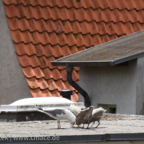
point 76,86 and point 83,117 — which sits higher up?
point 76,86

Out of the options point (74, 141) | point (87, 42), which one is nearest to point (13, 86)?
point (87, 42)

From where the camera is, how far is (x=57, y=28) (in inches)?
558

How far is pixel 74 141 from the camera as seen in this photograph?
6.00 m

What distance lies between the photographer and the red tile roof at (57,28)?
523 inches

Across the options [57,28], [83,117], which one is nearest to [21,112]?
[83,117]

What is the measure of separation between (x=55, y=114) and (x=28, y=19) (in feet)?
21.7

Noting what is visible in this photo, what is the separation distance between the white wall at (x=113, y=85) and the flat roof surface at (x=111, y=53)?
0.31 m

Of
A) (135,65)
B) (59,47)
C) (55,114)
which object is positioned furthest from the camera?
(59,47)

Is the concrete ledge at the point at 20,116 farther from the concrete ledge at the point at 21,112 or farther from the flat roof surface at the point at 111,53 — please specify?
the flat roof surface at the point at 111,53

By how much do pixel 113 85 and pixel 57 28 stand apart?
6.16ft

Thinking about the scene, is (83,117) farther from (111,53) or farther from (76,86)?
(76,86)

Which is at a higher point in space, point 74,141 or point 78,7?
point 78,7

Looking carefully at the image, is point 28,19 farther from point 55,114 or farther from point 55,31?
point 55,114

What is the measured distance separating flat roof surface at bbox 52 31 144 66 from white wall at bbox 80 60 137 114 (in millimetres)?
308
